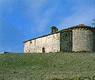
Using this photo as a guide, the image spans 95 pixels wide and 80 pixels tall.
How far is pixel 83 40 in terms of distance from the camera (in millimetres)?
32531

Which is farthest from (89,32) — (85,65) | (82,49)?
(85,65)

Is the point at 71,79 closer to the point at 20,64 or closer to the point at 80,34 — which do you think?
the point at 20,64

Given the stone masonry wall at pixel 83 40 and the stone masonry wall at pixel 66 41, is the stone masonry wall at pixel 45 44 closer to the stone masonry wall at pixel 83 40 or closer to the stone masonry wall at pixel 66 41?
the stone masonry wall at pixel 66 41

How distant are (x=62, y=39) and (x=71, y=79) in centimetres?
2338

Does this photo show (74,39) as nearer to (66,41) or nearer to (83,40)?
(83,40)

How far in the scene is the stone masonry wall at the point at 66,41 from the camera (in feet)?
111

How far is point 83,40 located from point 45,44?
9615 millimetres

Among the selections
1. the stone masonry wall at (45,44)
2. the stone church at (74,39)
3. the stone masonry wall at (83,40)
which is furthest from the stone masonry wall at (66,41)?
the stone masonry wall at (83,40)

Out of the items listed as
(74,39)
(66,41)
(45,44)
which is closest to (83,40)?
(74,39)

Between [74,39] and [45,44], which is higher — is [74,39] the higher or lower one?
the higher one

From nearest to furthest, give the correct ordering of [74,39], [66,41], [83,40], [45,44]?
[83,40] < [74,39] < [66,41] < [45,44]

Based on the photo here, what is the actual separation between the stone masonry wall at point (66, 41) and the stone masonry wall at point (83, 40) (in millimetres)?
950

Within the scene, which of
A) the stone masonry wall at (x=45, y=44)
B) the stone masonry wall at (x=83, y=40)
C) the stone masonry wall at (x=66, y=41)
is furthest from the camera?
the stone masonry wall at (x=45, y=44)

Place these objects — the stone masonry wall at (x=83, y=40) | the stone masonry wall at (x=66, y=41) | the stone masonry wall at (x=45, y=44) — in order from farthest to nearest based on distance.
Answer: the stone masonry wall at (x=45, y=44) < the stone masonry wall at (x=66, y=41) < the stone masonry wall at (x=83, y=40)
